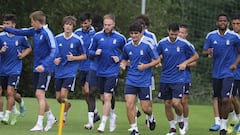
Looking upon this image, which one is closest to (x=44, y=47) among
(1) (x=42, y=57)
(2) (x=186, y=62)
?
(1) (x=42, y=57)

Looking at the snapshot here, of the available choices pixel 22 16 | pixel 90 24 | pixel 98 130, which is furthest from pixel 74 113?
pixel 22 16

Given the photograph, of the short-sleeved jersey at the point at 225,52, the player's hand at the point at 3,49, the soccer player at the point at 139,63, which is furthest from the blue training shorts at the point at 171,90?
the player's hand at the point at 3,49

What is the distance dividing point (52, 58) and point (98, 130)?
1686mm

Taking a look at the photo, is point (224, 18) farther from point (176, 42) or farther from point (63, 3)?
point (63, 3)

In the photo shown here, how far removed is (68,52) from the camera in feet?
52.7

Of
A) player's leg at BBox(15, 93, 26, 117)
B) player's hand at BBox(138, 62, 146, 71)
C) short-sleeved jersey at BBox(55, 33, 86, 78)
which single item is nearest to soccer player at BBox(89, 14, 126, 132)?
short-sleeved jersey at BBox(55, 33, 86, 78)

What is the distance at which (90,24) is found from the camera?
17.4 m

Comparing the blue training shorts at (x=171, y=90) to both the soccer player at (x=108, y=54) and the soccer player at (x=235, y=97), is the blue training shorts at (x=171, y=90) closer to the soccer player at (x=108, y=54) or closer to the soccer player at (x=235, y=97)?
the soccer player at (x=108, y=54)

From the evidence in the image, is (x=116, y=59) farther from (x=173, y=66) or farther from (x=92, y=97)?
(x=92, y=97)

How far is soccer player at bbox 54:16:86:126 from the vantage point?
16016 mm

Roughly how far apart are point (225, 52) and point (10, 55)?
455cm

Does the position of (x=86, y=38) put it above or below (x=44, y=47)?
above

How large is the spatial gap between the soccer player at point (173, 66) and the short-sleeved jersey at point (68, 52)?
1.79 m

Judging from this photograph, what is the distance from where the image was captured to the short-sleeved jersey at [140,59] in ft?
48.5
